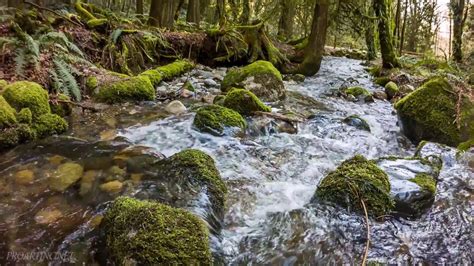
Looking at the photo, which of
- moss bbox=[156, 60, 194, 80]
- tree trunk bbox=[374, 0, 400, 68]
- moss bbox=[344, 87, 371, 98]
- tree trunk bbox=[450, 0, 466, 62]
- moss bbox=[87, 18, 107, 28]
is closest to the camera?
moss bbox=[87, 18, 107, 28]

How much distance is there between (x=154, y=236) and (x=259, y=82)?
5.89m

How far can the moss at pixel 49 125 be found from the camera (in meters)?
4.76

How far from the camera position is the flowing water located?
3.01 m

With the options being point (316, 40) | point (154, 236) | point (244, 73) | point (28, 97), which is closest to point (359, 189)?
point (154, 236)

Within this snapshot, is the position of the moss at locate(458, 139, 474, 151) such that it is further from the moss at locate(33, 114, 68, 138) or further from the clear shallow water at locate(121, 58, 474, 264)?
the moss at locate(33, 114, 68, 138)

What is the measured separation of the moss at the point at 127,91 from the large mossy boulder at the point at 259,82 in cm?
180

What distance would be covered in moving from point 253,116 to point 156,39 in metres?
4.36

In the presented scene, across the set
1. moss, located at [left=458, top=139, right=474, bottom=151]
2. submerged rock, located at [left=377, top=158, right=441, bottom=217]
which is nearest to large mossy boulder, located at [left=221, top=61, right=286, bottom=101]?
moss, located at [left=458, top=139, right=474, bottom=151]

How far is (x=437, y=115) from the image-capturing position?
5.68 metres

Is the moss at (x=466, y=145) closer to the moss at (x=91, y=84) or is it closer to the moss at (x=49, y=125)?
the moss at (x=49, y=125)

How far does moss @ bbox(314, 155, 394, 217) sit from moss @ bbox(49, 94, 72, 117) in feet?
12.7

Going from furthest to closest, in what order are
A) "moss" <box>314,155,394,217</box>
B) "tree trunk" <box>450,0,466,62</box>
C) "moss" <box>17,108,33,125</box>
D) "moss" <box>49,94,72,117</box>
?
1. "tree trunk" <box>450,0,466,62</box>
2. "moss" <box>49,94,72,117</box>
3. "moss" <box>17,108,33,125</box>
4. "moss" <box>314,155,394,217</box>

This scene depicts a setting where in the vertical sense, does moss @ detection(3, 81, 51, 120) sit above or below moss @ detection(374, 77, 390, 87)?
below

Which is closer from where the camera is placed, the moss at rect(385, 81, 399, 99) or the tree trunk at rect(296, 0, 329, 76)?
the moss at rect(385, 81, 399, 99)
